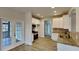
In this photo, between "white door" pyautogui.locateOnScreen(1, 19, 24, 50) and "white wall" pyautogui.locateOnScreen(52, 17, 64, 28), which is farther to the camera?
"white wall" pyautogui.locateOnScreen(52, 17, 64, 28)

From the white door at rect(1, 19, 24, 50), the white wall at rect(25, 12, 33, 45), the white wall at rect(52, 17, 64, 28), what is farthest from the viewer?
the white wall at rect(52, 17, 64, 28)

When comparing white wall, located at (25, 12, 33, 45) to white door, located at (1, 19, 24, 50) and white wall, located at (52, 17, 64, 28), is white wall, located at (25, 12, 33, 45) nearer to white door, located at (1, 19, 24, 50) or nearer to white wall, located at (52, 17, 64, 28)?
white door, located at (1, 19, 24, 50)

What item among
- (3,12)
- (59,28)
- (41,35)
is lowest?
(41,35)

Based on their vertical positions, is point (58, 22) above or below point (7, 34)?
above

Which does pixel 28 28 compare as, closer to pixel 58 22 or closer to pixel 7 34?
pixel 7 34

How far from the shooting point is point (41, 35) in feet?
32.3

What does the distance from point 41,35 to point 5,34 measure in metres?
5.55

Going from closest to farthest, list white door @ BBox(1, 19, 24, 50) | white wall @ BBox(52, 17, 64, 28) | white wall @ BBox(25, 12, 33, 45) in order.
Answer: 1. white door @ BBox(1, 19, 24, 50)
2. white wall @ BBox(25, 12, 33, 45)
3. white wall @ BBox(52, 17, 64, 28)

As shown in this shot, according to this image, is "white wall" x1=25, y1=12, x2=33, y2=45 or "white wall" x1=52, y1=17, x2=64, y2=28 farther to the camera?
"white wall" x1=52, y1=17, x2=64, y2=28

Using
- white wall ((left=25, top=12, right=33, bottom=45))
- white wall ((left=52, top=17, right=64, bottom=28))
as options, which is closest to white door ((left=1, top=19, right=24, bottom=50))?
white wall ((left=25, top=12, right=33, bottom=45))

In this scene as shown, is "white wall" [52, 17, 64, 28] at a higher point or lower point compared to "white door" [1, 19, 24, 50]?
higher

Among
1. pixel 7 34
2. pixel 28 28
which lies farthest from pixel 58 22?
pixel 7 34
